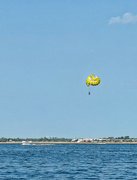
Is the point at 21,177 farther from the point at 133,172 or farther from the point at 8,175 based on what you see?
the point at 133,172

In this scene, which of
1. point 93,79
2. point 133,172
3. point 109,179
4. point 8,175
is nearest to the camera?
point 109,179

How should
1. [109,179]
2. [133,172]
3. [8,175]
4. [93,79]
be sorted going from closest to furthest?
[109,179] → [8,175] → [133,172] → [93,79]

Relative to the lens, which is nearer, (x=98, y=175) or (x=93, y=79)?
(x=98, y=175)

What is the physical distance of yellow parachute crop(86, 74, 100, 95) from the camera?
102 metres

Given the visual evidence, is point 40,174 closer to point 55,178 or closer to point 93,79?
point 55,178

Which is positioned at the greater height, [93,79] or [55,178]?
[93,79]

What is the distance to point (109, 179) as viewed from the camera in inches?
2303

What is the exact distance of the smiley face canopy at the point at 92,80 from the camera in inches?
4023

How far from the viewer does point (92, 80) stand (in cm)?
10256

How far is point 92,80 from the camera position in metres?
103

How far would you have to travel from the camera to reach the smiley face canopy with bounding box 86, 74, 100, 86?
102m

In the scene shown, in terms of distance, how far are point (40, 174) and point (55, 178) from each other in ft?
18.2

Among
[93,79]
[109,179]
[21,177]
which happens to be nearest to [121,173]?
[109,179]

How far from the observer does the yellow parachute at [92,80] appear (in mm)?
102188
